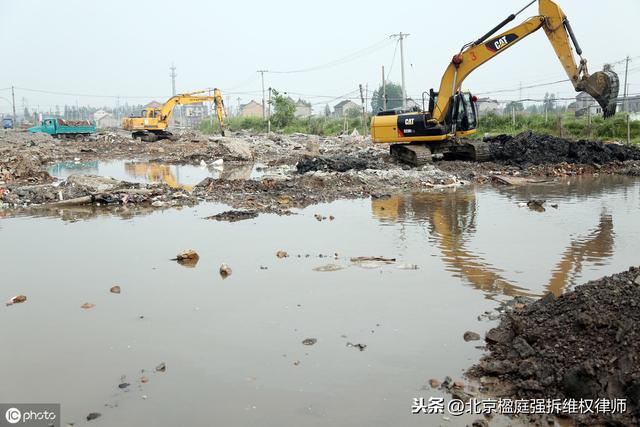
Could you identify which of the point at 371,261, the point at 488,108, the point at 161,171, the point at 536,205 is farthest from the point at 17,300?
the point at 488,108

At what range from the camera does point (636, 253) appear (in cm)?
795

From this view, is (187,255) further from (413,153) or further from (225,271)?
(413,153)

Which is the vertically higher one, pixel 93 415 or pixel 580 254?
Result: pixel 580 254

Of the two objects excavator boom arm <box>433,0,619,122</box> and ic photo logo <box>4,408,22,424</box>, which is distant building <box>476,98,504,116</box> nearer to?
excavator boom arm <box>433,0,619,122</box>

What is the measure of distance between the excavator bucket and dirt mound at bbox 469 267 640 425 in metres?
10.6

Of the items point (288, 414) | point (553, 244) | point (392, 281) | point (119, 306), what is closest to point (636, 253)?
point (553, 244)

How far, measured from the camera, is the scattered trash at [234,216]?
11539mm

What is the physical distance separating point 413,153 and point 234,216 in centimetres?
931

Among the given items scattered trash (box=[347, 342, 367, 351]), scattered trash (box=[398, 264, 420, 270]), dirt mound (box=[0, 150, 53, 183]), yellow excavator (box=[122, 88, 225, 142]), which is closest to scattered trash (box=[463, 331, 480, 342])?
scattered trash (box=[347, 342, 367, 351])

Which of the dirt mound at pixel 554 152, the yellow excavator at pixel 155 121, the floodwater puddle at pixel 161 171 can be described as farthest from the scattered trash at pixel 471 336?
the yellow excavator at pixel 155 121

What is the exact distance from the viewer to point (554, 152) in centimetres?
1853

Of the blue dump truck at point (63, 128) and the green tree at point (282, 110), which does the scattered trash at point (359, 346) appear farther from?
the green tree at point (282, 110)

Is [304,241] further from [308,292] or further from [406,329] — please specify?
[406,329]

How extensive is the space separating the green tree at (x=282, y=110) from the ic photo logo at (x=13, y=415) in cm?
5124
